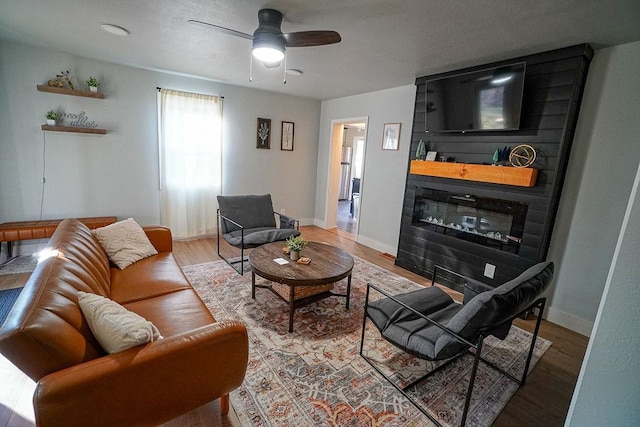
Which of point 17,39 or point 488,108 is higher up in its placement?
point 17,39

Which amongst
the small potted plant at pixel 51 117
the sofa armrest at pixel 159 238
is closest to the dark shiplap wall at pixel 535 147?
the sofa armrest at pixel 159 238

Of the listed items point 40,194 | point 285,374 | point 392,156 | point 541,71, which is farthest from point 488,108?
point 40,194

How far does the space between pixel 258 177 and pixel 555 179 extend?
419 cm

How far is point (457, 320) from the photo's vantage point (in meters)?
1.54

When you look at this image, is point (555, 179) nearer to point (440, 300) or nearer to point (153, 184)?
point (440, 300)

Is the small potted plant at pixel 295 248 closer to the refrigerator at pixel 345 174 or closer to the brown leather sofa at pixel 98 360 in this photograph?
the brown leather sofa at pixel 98 360

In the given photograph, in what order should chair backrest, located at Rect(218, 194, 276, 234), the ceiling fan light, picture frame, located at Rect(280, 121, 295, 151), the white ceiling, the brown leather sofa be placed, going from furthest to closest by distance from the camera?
Result: picture frame, located at Rect(280, 121, 295, 151) → chair backrest, located at Rect(218, 194, 276, 234) → the ceiling fan light → the white ceiling → the brown leather sofa

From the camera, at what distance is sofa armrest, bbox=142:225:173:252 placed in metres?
2.77

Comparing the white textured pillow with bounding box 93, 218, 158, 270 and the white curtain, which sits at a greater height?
the white curtain

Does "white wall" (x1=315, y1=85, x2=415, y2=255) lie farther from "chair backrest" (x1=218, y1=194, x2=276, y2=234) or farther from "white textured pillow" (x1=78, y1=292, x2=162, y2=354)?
"white textured pillow" (x1=78, y1=292, x2=162, y2=354)

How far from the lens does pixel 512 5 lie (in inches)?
72.7

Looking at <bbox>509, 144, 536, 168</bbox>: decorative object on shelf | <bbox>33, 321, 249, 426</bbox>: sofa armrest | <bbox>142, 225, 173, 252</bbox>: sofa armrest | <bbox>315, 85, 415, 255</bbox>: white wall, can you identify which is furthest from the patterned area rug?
<bbox>315, 85, 415, 255</bbox>: white wall

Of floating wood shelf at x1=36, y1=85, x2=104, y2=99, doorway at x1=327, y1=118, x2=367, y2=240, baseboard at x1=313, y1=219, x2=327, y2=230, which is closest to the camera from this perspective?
floating wood shelf at x1=36, y1=85, x2=104, y2=99

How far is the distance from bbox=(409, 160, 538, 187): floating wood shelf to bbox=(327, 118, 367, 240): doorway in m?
2.03
